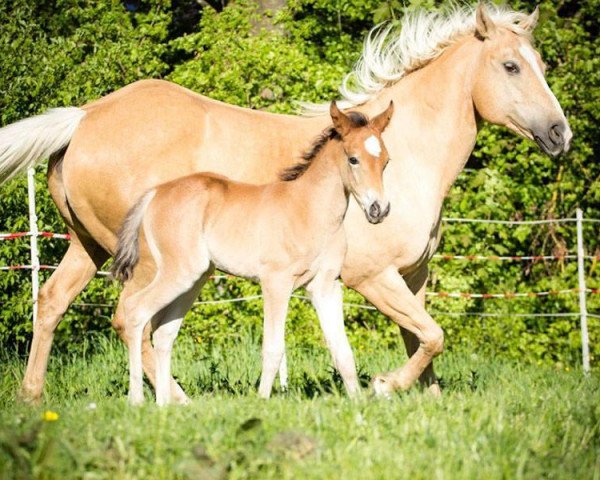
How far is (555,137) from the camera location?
6.09 m

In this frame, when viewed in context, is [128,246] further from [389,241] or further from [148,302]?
[389,241]

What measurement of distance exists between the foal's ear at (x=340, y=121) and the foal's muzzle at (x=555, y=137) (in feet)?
4.68

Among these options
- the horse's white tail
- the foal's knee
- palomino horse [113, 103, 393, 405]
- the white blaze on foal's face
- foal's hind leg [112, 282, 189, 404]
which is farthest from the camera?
the horse's white tail

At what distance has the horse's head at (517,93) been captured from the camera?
6.12 meters

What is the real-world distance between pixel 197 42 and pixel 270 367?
673 centimetres

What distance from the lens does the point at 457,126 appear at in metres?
6.29

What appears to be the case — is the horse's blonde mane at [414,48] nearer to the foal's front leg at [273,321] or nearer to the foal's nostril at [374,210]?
the foal's nostril at [374,210]

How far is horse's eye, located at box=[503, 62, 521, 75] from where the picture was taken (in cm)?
619

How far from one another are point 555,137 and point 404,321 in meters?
1.51

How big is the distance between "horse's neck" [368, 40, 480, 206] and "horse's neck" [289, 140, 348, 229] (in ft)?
2.50

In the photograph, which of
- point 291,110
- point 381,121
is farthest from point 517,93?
point 291,110

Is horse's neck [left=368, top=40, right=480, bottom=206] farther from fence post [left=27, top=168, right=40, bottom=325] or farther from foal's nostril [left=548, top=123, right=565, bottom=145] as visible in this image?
fence post [left=27, top=168, right=40, bottom=325]

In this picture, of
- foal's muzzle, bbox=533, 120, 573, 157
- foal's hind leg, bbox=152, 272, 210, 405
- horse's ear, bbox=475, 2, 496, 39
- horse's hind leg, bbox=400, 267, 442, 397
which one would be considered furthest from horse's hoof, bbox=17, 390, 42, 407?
horse's ear, bbox=475, 2, 496, 39

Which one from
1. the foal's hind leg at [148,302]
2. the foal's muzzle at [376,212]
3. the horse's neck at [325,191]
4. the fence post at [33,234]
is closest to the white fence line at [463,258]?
the fence post at [33,234]
